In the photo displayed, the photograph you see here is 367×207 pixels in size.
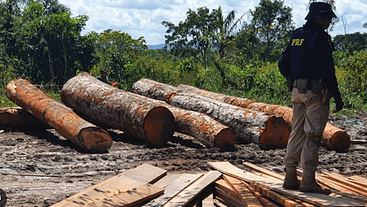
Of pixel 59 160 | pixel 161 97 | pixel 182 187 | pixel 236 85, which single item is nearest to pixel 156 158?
pixel 59 160

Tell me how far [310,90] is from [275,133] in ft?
14.7

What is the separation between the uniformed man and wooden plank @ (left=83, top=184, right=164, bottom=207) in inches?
58.1

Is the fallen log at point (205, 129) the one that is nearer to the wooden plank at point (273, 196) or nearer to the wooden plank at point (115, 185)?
the wooden plank at point (115, 185)

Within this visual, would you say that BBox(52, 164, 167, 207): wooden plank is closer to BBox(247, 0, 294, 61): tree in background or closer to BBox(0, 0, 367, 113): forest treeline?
BBox(0, 0, 367, 113): forest treeline

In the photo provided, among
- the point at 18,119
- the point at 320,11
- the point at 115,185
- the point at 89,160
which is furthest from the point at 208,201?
the point at 18,119

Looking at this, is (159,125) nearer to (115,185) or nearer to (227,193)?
(115,185)

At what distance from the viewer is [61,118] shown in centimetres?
923

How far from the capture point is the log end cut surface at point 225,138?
8797 millimetres

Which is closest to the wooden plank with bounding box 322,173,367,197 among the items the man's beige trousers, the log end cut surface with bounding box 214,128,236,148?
the man's beige trousers

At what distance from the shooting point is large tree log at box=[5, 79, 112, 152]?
8.47 metres

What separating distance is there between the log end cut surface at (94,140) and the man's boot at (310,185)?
4.58 meters

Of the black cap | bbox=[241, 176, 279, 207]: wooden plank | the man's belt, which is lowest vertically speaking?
bbox=[241, 176, 279, 207]: wooden plank

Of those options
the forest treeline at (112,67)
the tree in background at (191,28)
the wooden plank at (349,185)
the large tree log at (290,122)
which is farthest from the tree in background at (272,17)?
the wooden plank at (349,185)

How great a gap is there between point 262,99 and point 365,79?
450 cm
